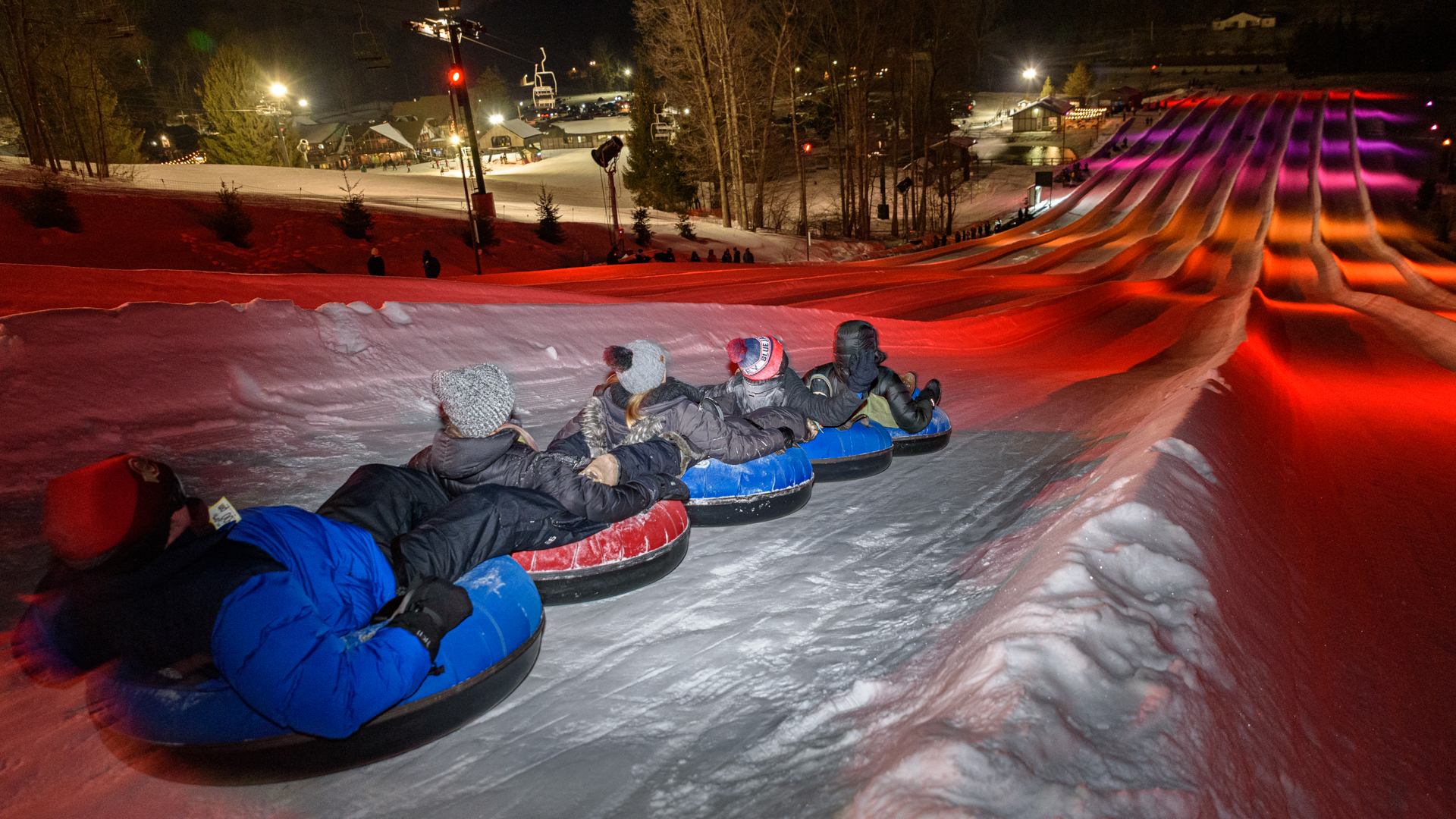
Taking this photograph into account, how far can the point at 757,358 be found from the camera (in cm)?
505

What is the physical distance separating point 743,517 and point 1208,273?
1939cm

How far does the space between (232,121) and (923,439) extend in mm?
43312

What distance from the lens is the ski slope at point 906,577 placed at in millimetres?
2488

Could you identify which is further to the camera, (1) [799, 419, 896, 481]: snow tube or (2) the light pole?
(2) the light pole

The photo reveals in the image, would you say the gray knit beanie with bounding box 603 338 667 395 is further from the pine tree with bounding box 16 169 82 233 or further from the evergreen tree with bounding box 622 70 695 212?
the evergreen tree with bounding box 622 70 695 212

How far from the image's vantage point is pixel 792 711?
9.77ft

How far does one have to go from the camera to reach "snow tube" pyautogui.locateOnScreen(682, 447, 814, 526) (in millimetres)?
4609

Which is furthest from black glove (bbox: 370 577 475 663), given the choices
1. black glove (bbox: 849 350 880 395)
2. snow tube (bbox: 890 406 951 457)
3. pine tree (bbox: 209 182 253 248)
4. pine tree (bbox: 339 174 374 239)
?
pine tree (bbox: 339 174 374 239)

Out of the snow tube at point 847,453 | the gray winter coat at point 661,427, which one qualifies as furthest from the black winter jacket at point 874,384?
the gray winter coat at point 661,427

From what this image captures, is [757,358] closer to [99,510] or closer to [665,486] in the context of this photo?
[665,486]

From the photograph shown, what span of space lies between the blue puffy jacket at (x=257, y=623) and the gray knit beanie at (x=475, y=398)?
2.53 ft

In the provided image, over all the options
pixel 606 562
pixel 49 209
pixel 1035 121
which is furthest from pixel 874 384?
pixel 1035 121

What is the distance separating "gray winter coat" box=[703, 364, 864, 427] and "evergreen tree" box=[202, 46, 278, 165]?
42.1 metres

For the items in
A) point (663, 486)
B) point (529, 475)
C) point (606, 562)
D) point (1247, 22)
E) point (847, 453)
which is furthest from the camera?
point (1247, 22)
